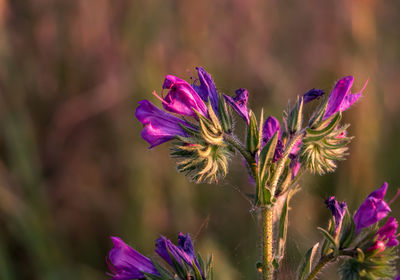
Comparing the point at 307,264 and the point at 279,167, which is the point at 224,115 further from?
the point at 307,264

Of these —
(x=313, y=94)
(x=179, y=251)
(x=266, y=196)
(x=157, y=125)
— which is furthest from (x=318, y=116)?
(x=179, y=251)

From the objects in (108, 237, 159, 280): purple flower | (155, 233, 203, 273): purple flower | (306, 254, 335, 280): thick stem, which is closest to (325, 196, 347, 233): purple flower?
(306, 254, 335, 280): thick stem

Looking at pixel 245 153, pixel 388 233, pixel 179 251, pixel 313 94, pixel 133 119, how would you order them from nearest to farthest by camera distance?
pixel 388 233 < pixel 245 153 < pixel 179 251 < pixel 313 94 < pixel 133 119

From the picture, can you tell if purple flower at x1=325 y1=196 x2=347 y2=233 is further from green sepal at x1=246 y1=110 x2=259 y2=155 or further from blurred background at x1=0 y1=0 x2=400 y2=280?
blurred background at x1=0 y1=0 x2=400 y2=280

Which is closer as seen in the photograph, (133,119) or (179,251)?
(179,251)

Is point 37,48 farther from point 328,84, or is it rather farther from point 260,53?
point 328,84
